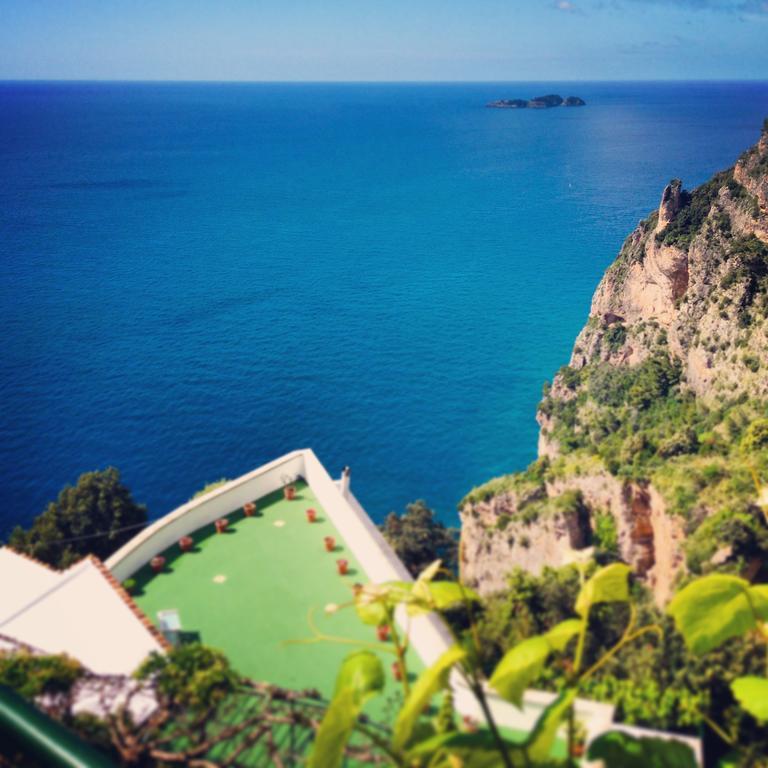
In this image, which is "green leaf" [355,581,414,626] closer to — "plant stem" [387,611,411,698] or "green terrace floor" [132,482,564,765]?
"plant stem" [387,611,411,698]

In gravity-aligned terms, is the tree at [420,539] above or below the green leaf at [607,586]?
below

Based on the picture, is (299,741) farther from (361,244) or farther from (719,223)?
(361,244)

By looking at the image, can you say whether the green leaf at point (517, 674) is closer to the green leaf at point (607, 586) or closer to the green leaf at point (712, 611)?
the green leaf at point (607, 586)

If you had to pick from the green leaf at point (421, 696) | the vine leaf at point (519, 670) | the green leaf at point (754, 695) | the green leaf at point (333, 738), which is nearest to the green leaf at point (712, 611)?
the green leaf at point (754, 695)

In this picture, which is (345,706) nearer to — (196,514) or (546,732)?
(546,732)

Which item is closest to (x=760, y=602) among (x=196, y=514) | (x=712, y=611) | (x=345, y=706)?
(x=712, y=611)

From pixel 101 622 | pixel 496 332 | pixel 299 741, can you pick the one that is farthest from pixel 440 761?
pixel 496 332
